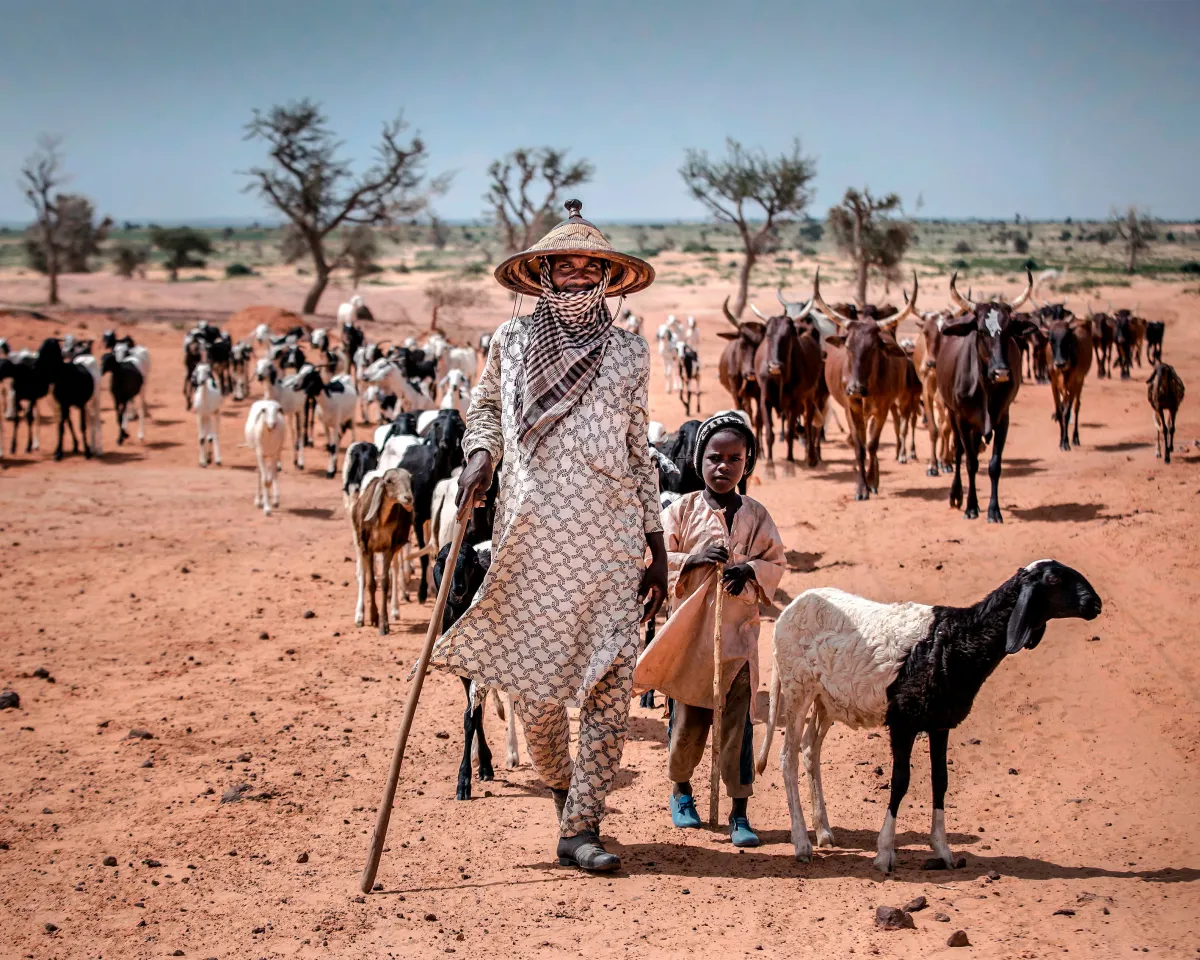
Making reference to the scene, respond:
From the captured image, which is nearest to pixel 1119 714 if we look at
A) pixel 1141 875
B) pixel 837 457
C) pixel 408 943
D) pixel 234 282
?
pixel 1141 875

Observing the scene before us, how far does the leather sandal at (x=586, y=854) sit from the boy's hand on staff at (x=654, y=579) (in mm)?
1005

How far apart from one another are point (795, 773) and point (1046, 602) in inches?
53.9

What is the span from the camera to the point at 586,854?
16.7ft

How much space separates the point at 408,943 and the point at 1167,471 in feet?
38.7

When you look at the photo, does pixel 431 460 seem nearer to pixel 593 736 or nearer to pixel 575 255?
pixel 575 255

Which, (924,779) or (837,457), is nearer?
(924,779)

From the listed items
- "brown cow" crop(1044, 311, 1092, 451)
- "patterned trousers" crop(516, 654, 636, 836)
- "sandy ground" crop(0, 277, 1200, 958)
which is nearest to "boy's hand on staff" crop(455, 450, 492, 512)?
"patterned trousers" crop(516, 654, 636, 836)

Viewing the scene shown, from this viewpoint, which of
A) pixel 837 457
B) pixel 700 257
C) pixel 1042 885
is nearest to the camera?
pixel 1042 885

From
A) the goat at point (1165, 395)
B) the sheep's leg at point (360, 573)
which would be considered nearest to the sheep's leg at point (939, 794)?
the sheep's leg at point (360, 573)

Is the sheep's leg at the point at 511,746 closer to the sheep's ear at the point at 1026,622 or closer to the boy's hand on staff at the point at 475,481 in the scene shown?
the boy's hand on staff at the point at 475,481

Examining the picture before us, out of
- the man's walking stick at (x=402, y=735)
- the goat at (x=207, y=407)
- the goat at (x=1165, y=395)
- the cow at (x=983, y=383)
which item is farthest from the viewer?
the goat at (x=207, y=407)

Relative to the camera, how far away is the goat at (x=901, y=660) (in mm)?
4902

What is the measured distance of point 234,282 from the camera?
204 ft

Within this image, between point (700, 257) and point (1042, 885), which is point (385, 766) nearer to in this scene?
point (1042, 885)
